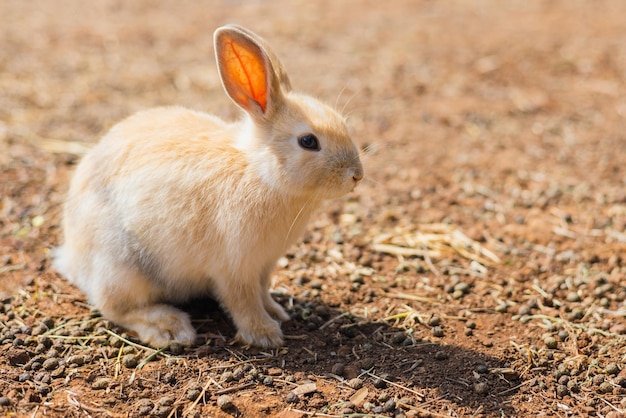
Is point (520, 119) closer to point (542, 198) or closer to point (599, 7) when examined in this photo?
point (542, 198)

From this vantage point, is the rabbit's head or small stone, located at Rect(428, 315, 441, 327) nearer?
the rabbit's head

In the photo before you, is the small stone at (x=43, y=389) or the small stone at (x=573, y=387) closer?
the small stone at (x=43, y=389)

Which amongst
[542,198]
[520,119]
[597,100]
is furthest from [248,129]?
[597,100]

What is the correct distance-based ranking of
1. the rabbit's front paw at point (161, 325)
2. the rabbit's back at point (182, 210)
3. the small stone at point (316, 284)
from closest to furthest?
the rabbit's back at point (182, 210), the rabbit's front paw at point (161, 325), the small stone at point (316, 284)

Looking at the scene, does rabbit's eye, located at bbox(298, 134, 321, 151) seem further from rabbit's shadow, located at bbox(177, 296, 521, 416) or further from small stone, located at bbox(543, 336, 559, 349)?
small stone, located at bbox(543, 336, 559, 349)

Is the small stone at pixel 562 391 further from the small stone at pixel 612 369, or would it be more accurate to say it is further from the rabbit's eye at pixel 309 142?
the rabbit's eye at pixel 309 142

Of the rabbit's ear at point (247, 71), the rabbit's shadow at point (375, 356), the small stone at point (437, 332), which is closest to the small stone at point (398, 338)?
the rabbit's shadow at point (375, 356)

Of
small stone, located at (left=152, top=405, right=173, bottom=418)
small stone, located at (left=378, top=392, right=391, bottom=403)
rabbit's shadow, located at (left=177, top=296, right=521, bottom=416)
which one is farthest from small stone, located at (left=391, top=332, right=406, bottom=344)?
small stone, located at (left=152, top=405, right=173, bottom=418)
